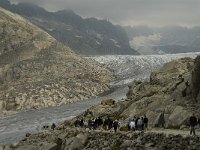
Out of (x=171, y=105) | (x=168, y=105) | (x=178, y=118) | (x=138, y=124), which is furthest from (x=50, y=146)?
(x=178, y=118)

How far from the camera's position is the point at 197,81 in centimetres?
6041

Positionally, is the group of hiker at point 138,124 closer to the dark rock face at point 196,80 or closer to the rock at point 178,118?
the rock at point 178,118

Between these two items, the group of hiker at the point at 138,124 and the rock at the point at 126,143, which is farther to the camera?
the group of hiker at the point at 138,124

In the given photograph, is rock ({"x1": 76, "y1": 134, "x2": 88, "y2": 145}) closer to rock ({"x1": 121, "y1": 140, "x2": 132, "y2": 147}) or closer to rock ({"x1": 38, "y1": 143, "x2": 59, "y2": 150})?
rock ({"x1": 38, "y1": 143, "x2": 59, "y2": 150})

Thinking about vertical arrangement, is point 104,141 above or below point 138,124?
below

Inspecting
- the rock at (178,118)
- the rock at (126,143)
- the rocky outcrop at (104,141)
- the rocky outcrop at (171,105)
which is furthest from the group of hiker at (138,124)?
the rock at (126,143)

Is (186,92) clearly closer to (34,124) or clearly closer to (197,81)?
(197,81)

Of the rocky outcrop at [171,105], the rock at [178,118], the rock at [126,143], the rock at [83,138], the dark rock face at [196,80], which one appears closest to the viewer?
the rock at [126,143]

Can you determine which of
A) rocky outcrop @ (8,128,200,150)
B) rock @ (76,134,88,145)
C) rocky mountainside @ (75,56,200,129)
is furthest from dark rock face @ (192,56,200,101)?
rock @ (76,134,88,145)

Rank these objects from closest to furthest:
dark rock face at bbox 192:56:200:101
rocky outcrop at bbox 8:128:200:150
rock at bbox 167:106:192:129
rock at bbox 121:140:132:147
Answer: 1. rocky outcrop at bbox 8:128:200:150
2. rock at bbox 121:140:132:147
3. rock at bbox 167:106:192:129
4. dark rock face at bbox 192:56:200:101

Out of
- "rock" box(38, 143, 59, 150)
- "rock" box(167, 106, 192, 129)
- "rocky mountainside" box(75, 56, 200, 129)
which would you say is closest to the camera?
"rock" box(167, 106, 192, 129)

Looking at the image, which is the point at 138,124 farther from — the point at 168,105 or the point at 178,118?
the point at 168,105

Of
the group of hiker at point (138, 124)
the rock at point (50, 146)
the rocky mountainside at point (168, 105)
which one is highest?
the rocky mountainside at point (168, 105)

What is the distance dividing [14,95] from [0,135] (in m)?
82.1
